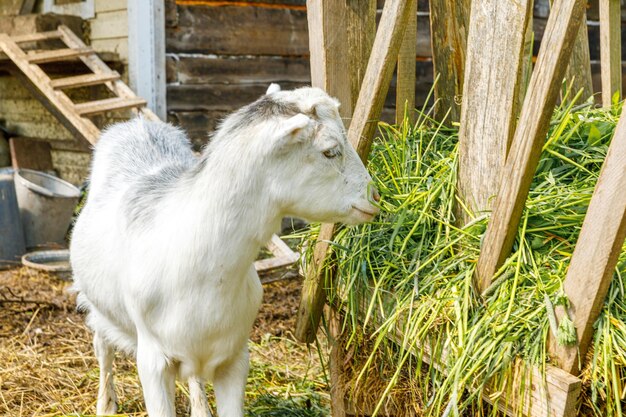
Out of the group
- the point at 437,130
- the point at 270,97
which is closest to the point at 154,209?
the point at 270,97

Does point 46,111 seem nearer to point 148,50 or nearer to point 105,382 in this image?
point 148,50

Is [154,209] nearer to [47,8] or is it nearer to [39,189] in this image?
[39,189]

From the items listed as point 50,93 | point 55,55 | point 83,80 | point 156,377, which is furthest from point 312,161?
point 55,55

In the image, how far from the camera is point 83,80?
7.66 metres

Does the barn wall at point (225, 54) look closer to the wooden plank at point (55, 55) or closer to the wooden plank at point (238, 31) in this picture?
the wooden plank at point (238, 31)

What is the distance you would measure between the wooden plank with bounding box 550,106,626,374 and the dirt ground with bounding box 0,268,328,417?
1917 millimetres

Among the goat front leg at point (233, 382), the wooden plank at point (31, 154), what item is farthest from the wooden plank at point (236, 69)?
the goat front leg at point (233, 382)

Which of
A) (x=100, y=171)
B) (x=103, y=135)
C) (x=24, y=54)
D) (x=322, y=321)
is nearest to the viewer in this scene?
(x=322, y=321)

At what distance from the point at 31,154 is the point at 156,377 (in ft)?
21.8

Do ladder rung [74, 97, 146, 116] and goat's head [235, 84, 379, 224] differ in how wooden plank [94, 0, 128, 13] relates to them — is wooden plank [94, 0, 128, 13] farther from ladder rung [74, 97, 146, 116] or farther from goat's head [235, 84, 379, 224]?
goat's head [235, 84, 379, 224]

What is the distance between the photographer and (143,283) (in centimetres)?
345

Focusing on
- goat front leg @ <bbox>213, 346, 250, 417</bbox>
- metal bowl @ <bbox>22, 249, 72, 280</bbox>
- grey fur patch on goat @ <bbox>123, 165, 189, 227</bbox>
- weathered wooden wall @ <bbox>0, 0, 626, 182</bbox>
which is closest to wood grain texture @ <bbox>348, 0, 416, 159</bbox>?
grey fur patch on goat @ <bbox>123, 165, 189, 227</bbox>

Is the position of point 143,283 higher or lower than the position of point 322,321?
higher

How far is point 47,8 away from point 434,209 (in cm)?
724
